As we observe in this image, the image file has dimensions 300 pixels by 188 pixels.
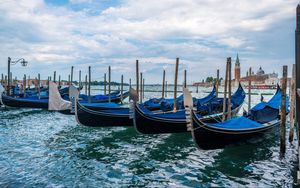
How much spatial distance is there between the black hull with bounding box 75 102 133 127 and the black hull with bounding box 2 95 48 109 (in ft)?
31.2

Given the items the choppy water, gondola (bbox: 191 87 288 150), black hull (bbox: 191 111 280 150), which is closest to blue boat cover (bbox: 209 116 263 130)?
gondola (bbox: 191 87 288 150)

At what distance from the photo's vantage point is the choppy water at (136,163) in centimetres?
580

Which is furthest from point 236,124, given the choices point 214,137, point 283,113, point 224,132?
point 283,113

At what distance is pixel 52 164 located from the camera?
6891 mm

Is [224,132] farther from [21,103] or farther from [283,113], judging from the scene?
[21,103]

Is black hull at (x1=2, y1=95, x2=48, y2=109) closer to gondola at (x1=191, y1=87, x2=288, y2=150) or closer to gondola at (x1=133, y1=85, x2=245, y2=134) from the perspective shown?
gondola at (x1=133, y1=85, x2=245, y2=134)

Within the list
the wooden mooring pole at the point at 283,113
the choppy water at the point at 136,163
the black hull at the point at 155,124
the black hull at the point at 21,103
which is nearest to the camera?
the choppy water at the point at 136,163

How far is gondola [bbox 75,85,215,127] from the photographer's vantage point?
1093 centimetres

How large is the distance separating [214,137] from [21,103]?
15033 millimetres

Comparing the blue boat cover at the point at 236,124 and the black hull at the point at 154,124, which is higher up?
the blue boat cover at the point at 236,124

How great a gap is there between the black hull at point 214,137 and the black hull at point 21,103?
47.9ft

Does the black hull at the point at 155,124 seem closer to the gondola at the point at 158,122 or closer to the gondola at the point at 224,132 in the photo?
the gondola at the point at 158,122

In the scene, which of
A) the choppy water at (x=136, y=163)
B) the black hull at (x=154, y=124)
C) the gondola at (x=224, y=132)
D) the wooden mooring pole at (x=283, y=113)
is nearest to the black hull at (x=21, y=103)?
the choppy water at (x=136, y=163)

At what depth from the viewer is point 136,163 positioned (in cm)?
704
